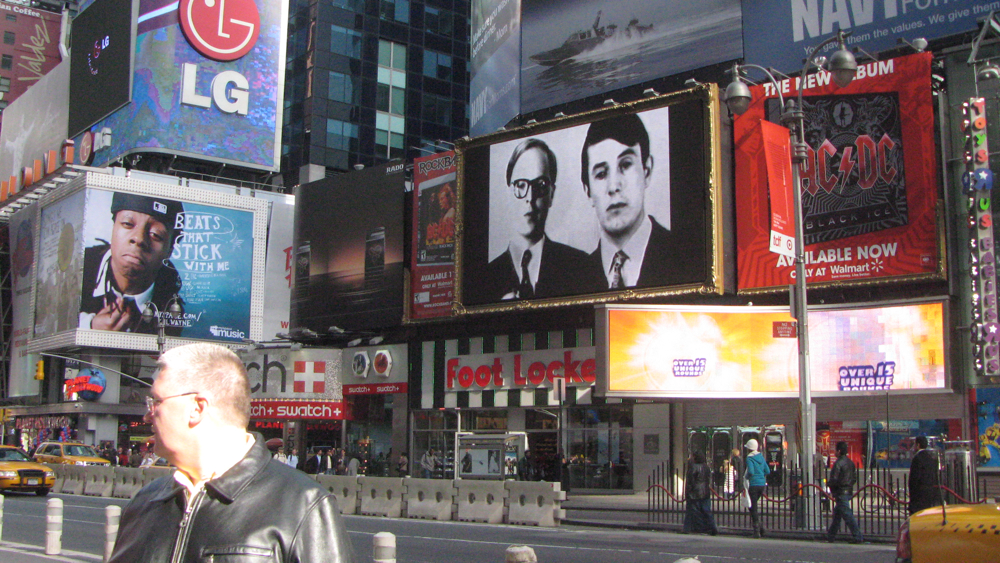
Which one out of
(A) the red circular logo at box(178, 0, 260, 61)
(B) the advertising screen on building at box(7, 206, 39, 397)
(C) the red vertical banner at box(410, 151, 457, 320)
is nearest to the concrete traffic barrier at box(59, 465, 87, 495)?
(C) the red vertical banner at box(410, 151, 457, 320)

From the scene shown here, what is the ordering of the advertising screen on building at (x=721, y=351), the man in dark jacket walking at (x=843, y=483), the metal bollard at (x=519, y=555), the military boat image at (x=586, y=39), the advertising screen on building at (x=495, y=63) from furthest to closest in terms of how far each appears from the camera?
the advertising screen on building at (x=495, y=63), the military boat image at (x=586, y=39), the advertising screen on building at (x=721, y=351), the man in dark jacket walking at (x=843, y=483), the metal bollard at (x=519, y=555)

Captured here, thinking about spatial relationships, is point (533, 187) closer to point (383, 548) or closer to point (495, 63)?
point (495, 63)

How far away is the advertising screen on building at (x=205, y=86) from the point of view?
201 feet

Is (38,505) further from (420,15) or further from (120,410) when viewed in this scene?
(420,15)

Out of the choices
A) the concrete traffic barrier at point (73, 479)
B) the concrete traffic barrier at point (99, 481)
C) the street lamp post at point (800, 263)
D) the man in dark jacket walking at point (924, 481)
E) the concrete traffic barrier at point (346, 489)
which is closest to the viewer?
the man in dark jacket walking at point (924, 481)

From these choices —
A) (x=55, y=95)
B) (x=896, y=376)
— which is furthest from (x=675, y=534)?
(x=55, y=95)

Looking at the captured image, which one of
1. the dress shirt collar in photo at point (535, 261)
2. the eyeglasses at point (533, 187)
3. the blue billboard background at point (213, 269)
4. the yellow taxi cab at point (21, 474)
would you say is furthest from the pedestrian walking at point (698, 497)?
the blue billboard background at point (213, 269)

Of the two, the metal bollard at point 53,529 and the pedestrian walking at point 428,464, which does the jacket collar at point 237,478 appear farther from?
the pedestrian walking at point 428,464

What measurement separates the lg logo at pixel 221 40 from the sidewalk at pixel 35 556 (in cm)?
4956

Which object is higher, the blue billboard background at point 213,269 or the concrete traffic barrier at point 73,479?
the blue billboard background at point 213,269

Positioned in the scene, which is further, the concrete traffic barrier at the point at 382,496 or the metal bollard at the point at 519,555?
the concrete traffic barrier at the point at 382,496

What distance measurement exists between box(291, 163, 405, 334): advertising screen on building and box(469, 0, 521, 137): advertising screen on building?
5.39m

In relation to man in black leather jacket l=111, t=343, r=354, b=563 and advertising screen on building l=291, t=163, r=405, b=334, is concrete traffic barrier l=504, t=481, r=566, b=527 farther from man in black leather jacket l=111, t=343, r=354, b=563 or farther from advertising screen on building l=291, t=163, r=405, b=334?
man in black leather jacket l=111, t=343, r=354, b=563

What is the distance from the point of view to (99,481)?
111 feet
